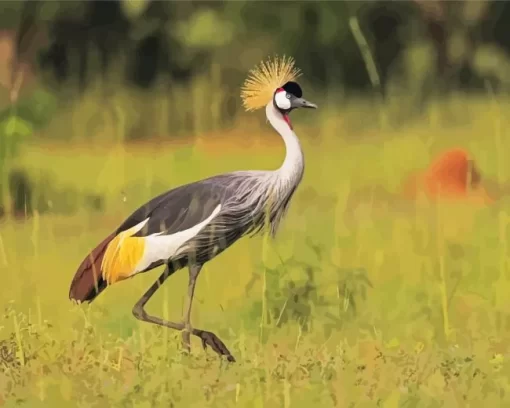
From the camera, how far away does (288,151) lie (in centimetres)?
332

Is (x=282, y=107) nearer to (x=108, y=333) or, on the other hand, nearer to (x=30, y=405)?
(x=108, y=333)

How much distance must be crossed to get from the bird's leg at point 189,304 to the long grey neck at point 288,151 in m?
0.39

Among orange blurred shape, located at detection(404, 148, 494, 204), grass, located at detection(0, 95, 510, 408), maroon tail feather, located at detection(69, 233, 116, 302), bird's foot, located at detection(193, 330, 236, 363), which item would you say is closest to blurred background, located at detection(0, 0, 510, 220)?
grass, located at detection(0, 95, 510, 408)

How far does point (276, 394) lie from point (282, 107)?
95 cm

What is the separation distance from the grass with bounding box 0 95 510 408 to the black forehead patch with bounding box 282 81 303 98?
50cm

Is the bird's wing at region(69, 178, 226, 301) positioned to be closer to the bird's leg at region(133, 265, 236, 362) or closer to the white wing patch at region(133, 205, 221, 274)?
the white wing patch at region(133, 205, 221, 274)

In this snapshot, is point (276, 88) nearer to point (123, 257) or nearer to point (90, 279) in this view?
point (123, 257)

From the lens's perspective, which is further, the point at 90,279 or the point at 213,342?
the point at 90,279

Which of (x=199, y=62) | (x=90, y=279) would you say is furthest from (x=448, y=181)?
(x=90, y=279)

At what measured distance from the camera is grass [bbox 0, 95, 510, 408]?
2.88 m

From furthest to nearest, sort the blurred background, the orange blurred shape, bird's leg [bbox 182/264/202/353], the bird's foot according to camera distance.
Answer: the blurred background, the orange blurred shape, bird's leg [bbox 182/264/202/353], the bird's foot

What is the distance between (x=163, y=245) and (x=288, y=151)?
0.49 meters

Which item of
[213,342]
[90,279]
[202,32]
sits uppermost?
[202,32]

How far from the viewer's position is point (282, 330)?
10.8 ft
